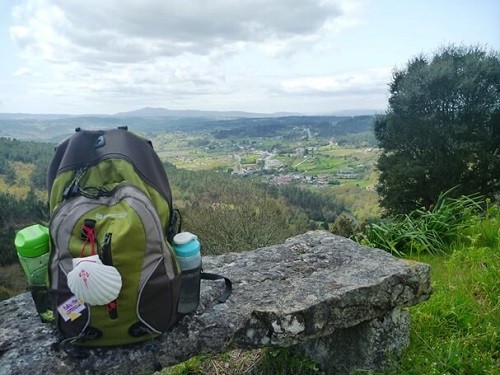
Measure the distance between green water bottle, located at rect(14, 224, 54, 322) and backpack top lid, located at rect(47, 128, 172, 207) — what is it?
0.32 m

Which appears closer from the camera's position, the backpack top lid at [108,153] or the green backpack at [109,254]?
the green backpack at [109,254]

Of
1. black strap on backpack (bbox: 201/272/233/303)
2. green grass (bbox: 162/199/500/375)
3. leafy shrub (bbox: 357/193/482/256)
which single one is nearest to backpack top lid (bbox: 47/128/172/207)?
black strap on backpack (bbox: 201/272/233/303)

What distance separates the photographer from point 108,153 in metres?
2.39

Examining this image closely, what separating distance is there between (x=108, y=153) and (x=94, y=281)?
2.71 feet

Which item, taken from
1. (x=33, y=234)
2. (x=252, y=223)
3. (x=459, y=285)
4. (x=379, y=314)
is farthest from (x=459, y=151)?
(x=33, y=234)

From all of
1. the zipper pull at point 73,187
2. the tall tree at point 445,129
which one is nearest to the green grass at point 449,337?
the zipper pull at point 73,187

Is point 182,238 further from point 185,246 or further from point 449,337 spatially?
point 449,337

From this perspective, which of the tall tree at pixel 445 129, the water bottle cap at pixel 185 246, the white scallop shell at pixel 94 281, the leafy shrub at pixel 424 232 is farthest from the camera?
the tall tree at pixel 445 129

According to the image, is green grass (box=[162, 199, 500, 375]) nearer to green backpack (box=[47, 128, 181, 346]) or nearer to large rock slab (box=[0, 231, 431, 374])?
large rock slab (box=[0, 231, 431, 374])

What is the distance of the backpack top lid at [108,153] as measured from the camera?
2.38m

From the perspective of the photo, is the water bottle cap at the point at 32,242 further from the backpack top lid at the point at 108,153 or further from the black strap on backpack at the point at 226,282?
the black strap on backpack at the point at 226,282

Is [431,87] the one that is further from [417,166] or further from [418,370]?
[418,370]

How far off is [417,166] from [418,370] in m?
14.3

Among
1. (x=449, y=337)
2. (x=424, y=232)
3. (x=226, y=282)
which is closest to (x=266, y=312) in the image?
(x=226, y=282)
